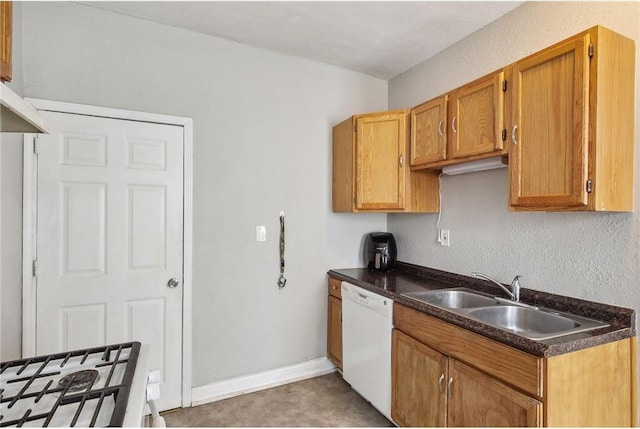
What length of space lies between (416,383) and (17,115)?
2086 mm

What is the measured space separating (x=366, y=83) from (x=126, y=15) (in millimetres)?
1916

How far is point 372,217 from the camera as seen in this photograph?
314 centimetres

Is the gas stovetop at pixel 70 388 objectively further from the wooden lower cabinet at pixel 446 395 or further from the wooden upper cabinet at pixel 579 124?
the wooden upper cabinet at pixel 579 124

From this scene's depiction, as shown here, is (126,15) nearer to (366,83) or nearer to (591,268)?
(366,83)

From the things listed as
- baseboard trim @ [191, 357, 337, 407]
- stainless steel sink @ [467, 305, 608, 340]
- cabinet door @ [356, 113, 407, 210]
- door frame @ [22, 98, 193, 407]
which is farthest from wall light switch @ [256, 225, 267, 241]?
stainless steel sink @ [467, 305, 608, 340]

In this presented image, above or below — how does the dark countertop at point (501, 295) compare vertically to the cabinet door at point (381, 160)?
below

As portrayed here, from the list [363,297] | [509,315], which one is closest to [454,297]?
[509,315]

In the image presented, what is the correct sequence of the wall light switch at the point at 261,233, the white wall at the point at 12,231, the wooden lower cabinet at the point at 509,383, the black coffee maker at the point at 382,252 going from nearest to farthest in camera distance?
the wooden lower cabinet at the point at 509,383, the white wall at the point at 12,231, the wall light switch at the point at 261,233, the black coffee maker at the point at 382,252

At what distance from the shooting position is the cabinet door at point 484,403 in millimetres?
1331

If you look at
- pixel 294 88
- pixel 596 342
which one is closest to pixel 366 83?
pixel 294 88

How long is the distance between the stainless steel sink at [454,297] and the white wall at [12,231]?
7.40ft

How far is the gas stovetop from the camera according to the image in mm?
838

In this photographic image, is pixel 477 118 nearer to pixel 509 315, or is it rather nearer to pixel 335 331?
pixel 509 315

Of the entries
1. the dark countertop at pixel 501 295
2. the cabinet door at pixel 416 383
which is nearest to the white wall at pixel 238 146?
the dark countertop at pixel 501 295
